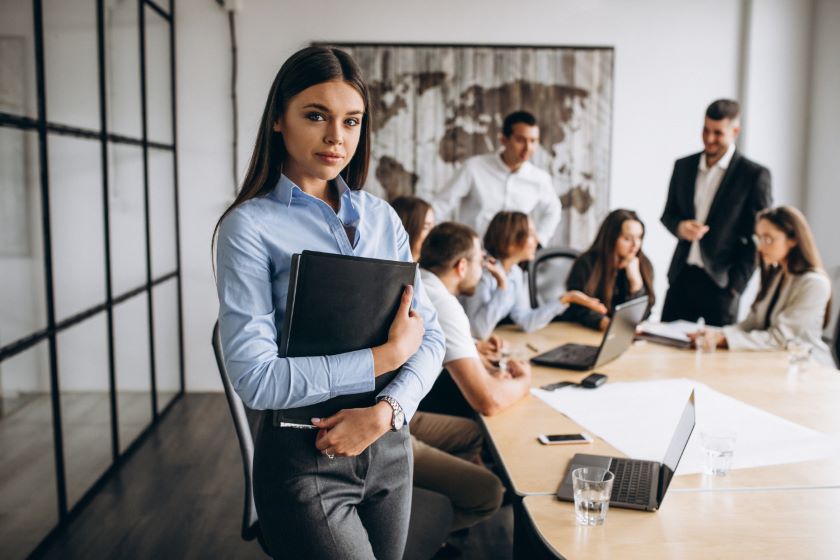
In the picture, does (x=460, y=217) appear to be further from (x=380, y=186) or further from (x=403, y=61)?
(x=403, y=61)

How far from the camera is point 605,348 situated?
8.21ft

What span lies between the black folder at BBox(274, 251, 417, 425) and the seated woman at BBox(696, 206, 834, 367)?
6.42ft

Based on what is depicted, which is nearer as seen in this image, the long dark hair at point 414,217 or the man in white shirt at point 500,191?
the long dark hair at point 414,217

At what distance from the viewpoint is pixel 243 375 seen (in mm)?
1175

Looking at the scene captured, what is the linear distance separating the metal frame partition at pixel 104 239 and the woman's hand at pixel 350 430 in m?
1.68

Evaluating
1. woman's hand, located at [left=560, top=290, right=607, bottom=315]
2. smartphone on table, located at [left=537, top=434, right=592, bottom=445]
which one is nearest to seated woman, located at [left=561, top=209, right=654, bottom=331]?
woman's hand, located at [left=560, top=290, right=607, bottom=315]

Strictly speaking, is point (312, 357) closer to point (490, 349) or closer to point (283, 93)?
point (283, 93)

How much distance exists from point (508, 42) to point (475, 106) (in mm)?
453

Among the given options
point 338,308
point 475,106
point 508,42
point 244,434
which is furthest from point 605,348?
point 508,42

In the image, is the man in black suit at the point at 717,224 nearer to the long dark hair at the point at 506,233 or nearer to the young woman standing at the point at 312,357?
the long dark hair at the point at 506,233

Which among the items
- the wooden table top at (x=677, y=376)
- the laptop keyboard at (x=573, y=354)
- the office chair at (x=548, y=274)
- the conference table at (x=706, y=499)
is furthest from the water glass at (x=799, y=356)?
the office chair at (x=548, y=274)

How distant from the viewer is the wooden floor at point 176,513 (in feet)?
9.04

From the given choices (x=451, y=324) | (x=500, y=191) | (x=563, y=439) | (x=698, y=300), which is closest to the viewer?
(x=563, y=439)

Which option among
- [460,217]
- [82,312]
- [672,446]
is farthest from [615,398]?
[460,217]
